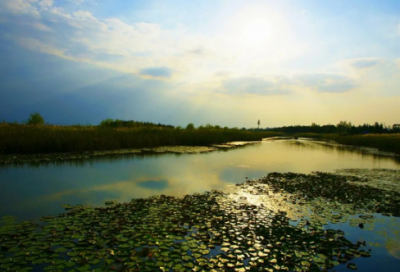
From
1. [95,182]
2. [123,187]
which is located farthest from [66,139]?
[123,187]

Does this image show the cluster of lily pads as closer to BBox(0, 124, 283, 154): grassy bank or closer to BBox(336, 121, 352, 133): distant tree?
BBox(0, 124, 283, 154): grassy bank

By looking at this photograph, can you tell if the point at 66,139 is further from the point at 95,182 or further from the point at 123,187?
the point at 123,187

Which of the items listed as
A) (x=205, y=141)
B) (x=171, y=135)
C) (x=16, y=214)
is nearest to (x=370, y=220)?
(x=16, y=214)

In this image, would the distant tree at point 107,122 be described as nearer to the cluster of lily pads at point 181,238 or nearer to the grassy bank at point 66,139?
the grassy bank at point 66,139

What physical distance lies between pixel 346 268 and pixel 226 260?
1.99 m

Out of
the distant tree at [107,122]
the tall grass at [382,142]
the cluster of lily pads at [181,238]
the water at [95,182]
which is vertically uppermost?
the distant tree at [107,122]

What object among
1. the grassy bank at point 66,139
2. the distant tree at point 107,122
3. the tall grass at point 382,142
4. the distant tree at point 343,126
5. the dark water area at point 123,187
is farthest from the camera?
the distant tree at point 343,126

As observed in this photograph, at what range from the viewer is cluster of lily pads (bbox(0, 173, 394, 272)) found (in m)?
3.92

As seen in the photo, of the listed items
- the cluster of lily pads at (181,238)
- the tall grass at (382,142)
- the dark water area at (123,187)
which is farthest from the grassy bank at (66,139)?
the tall grass at (382,142)

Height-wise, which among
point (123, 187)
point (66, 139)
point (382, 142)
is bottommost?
point (123, 187)

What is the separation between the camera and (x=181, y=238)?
4.84 m

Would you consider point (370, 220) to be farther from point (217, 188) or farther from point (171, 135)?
point (171, 135)

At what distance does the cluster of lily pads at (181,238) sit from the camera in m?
3.92

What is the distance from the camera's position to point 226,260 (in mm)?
4031
